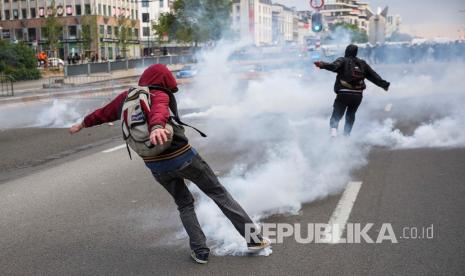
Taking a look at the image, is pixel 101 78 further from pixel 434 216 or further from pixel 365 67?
pixel 434 216

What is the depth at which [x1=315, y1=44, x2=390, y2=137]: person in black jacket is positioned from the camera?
10.2 metres

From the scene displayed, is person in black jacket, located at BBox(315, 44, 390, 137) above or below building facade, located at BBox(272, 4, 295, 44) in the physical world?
below

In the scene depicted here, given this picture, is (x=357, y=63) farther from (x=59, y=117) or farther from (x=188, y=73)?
(x=188, y=73)

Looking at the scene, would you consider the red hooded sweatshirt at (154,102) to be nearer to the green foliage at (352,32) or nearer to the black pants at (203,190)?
the black pants at (203,190)

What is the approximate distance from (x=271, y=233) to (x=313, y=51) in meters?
23.9

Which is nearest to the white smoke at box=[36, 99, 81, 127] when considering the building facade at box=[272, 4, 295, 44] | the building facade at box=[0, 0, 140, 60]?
the building facade at box=[272, 4, 295, 44]

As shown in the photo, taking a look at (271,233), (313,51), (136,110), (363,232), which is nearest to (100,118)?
(136,110)

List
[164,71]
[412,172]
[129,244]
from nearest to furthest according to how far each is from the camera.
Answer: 1. [164,71]
2. [129,244]
3. [412,172]

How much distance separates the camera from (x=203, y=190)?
15.7 ft

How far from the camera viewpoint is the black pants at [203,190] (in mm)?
4645

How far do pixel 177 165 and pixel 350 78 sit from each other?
6.34m

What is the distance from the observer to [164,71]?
4.56 metres

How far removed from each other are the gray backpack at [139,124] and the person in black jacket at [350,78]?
6.16m

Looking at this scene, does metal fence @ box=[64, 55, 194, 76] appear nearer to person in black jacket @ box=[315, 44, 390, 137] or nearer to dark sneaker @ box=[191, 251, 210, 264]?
person in black jacket @ box=[315, 44, 390, 137]
